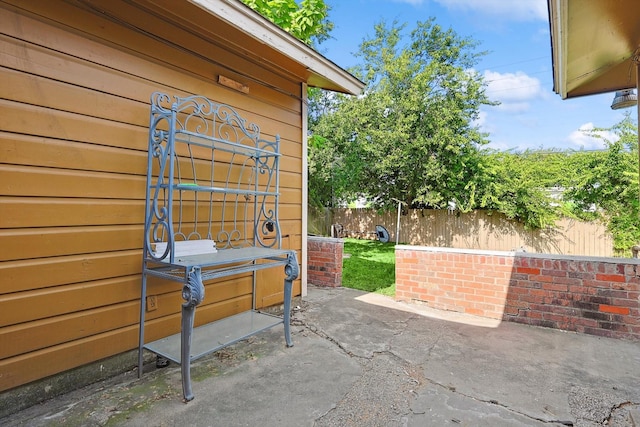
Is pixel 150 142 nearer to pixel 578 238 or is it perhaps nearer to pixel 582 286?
pixel 582 286

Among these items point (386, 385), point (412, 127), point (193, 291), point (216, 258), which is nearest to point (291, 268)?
point (216, 258)

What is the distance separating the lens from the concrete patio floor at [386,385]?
1674 millimetres

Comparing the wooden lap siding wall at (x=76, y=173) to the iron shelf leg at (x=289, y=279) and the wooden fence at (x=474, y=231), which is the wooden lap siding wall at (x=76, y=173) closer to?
the iron shelf leg at (x=289, y=279)

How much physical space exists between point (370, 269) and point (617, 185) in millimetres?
6695

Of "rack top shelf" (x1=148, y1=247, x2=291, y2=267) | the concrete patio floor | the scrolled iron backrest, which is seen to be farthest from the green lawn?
"rack top shelf" (x1=148, y1=247, x2=291, y2=267)

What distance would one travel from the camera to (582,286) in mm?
2916

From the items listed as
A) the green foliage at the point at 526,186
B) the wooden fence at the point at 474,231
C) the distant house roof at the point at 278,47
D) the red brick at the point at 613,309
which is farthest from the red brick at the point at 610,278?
the green foliage at the point at 526,186

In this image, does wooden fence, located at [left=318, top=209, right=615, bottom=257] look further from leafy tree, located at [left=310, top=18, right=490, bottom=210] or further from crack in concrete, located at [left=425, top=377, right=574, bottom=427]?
crack in concrete, located at [left=425, top=377, right=574, bottom=427]

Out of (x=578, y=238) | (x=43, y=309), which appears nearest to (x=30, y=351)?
(x=43, y=309)

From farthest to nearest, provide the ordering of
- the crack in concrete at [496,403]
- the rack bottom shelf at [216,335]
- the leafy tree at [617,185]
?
1. the leafy tree at [617,185]
2. the rack bottom shelf at [216,335]
3. the crack in concrete at [496,403]

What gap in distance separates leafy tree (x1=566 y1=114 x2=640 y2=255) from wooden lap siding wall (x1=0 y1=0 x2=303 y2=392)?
9580mm

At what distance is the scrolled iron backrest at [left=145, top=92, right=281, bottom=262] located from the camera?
2160mm

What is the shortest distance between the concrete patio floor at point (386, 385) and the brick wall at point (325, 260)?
172 cm

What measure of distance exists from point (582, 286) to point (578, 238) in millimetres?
7155
